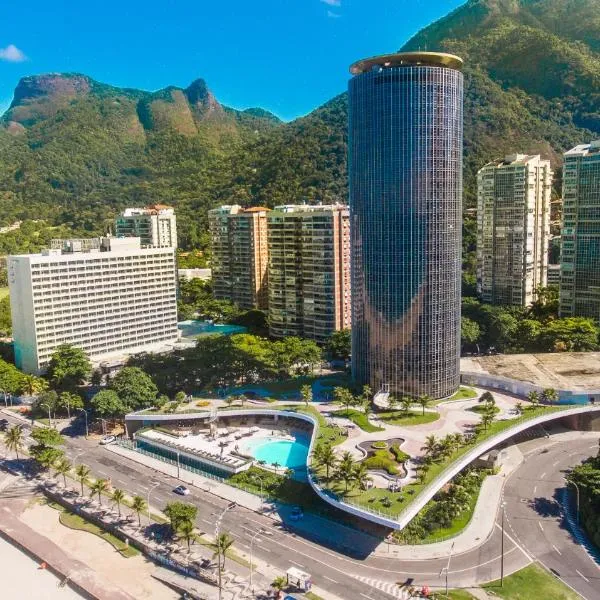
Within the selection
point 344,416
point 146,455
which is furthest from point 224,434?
point 344,416

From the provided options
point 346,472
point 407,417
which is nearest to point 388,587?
point 346,472

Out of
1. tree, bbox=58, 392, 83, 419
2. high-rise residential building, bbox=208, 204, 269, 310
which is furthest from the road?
high-rise residential building, bbox=208, 204, 269, 310

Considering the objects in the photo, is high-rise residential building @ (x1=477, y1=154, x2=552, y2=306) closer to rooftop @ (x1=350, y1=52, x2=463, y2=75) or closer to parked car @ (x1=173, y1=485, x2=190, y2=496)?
rooftop @ (x1=350, y1=52, x2=463, y2=75)

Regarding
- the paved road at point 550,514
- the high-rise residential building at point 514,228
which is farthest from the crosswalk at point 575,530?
the high-rise residential building at point 514,228

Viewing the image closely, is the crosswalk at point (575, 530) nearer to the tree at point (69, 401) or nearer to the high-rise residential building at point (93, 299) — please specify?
the tree at point (69, 401)

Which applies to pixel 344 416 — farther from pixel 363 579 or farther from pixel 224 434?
pixel 363 579

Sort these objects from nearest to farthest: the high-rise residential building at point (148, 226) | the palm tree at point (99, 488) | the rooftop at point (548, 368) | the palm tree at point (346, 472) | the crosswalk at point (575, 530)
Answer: the crosswalk at point (575, 530)
the palm tree at point (346, 472)
the palm tree at point (99, 488)
the rooftop at point (548, 368)
the high-rise residential building at point (148, 226)
